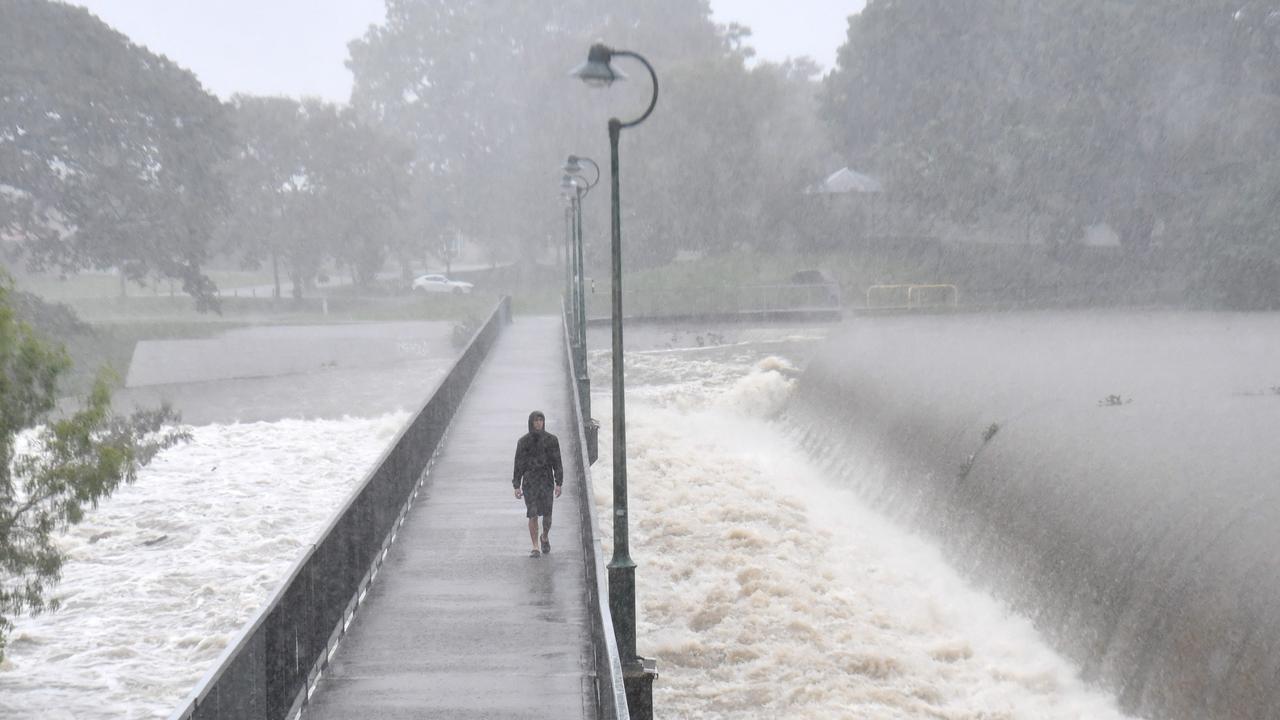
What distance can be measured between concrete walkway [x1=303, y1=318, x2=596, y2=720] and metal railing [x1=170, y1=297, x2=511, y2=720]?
0.78 feet

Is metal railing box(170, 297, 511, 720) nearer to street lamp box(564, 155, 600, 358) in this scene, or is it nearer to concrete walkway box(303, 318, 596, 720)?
concrete walkway box(303, 318, 596, 720)

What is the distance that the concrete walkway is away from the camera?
41.7ft

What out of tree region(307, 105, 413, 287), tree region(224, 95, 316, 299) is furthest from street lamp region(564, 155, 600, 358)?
tree region(224, 95, 316, 299)

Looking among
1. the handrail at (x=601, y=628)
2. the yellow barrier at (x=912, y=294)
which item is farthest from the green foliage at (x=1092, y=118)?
the handrail at (x=601, y=628)

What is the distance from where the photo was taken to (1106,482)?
21891 mm

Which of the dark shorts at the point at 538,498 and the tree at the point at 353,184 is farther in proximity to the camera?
the tree at the point at 353,184

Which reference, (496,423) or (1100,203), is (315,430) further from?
(1100,203)

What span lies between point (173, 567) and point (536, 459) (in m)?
17.4

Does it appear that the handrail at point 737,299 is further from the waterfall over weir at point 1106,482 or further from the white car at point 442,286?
the white car at point 442,286

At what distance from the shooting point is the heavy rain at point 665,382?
16.7 m

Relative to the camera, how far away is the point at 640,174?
78.9 m

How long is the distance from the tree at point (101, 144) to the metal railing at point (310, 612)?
44.1m

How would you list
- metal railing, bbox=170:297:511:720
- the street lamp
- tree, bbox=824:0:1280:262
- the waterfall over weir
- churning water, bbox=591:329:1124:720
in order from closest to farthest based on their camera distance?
metal railing, bbox=170:297:511:720 → the waterfall over weir → churning water, bbox=591:329:1124:720 → the street lamp → tree, bbox=824:0:1280:262

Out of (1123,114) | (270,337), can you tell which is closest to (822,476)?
(1123,114)
